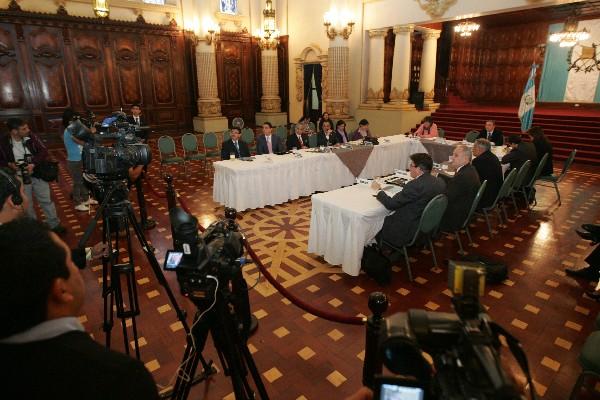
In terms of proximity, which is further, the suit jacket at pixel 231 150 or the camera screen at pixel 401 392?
the suit jacket at pixel 231 150

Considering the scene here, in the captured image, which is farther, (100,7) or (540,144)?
(100,7)

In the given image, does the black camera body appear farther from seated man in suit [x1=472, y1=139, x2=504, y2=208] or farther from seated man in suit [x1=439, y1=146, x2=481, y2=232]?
seated man in suit [x1=472, y1=139, x2=504, y2=208]


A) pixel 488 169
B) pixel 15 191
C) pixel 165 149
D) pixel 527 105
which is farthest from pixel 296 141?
pixel 527 105

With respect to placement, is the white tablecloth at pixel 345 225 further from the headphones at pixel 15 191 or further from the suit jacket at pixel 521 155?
the suit jacket at pixel 521 155

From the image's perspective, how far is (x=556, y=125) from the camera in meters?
10.6

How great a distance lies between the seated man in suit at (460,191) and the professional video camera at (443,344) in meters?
3.41

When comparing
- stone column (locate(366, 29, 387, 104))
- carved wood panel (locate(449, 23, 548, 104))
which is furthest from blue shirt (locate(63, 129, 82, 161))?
carved wood panel (locate(449, 23, 548, 104))

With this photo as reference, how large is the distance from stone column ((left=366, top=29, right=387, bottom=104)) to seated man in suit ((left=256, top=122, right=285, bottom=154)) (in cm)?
660

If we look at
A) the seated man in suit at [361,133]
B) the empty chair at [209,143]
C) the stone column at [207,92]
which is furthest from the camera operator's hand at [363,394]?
the stone column at [207,92]

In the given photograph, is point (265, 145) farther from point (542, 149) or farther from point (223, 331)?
point (223, 331)

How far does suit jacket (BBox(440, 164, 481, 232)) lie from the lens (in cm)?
413

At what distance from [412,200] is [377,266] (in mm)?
797

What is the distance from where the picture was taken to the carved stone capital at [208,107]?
1355 cm

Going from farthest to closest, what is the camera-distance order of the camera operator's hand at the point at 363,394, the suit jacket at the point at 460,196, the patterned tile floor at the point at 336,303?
the suit jacket at the point at 460,196 → the patterned tile floor at the point at 336,303 → the camera operator's hand at the point at 363,394
